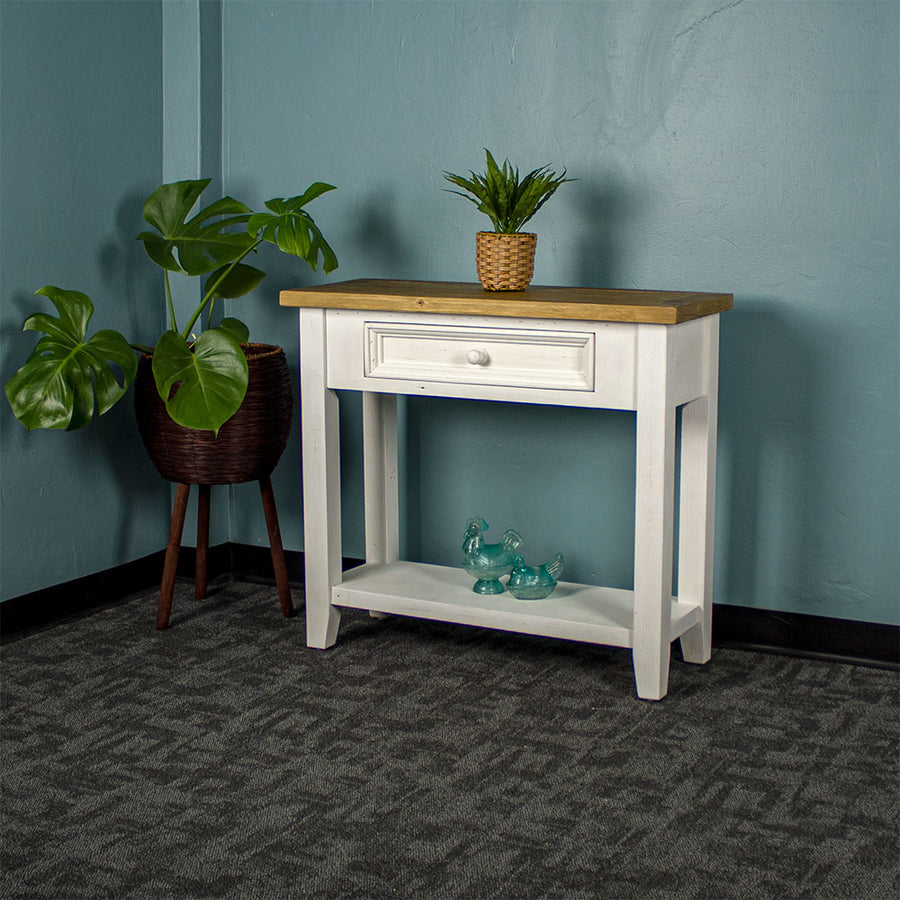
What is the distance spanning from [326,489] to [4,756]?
2.78 ft

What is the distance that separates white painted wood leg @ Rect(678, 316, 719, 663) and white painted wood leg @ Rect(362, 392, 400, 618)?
2.30 ft

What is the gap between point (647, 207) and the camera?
262 centimetres

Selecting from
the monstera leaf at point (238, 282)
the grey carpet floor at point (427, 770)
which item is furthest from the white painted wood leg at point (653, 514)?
the monstera leaf at point (238, 282)

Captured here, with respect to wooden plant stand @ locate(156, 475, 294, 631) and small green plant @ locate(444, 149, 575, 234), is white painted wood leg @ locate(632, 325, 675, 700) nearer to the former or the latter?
small green plant @ locate(444, 149, 575, 234)

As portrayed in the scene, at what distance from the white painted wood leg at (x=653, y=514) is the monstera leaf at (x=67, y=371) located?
3.69 feet

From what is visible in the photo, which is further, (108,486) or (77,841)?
(108,486)

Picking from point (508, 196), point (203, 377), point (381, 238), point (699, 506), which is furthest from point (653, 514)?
point (381, 238)

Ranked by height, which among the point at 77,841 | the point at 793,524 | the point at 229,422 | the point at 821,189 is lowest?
the point at 77,841

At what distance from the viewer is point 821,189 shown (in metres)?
2.46

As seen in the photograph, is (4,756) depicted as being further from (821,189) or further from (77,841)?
(821,189)

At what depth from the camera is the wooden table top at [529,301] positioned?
7.18ft

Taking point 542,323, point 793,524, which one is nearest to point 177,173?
point 542,323

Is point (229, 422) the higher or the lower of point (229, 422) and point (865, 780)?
the higher

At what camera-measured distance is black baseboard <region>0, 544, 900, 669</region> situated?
2549 millimetres
